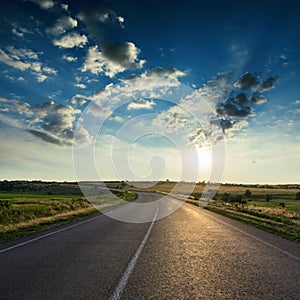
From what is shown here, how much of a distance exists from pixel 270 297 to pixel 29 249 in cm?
701

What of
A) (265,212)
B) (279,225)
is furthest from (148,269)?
(265,212)

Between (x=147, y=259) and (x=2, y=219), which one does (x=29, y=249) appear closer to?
(x=147, y=259)

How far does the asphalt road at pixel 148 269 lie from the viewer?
524 centimetres

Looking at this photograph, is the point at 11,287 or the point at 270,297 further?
the point at 11,287

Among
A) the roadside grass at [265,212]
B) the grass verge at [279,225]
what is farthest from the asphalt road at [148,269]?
the roadside grass at [265,212]

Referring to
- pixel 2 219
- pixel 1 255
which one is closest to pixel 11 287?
pixel 1 255

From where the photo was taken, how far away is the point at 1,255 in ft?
27.1

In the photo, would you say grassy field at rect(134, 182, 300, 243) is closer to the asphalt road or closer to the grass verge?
the grass verge

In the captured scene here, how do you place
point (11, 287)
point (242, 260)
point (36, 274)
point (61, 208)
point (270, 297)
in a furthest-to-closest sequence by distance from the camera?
point (61, 208) → point (242, 260) → point (36, 274) → point (11, 287) → point (270, 297)

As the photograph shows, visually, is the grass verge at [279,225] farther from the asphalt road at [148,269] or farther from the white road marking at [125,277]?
the white road marking at [125,277]

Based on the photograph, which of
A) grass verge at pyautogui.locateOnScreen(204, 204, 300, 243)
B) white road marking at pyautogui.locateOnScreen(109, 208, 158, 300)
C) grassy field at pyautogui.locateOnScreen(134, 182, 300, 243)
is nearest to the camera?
white road marking at pyautogui.locateOnScreen(109, 208, 158, 300)

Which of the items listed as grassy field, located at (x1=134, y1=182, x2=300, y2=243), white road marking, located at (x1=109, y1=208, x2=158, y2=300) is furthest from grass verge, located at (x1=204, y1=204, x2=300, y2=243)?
white road marking, located at (x1=109, y1=208, x2=158, y2=300)

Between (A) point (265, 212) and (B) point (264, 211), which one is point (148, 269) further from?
(B) point (264, 211)

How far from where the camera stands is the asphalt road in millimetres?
5242
